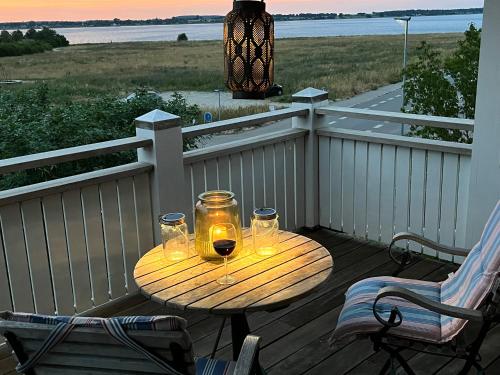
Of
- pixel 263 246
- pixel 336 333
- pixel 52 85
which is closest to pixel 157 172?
pixel 263 246

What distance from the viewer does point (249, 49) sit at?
2402mm

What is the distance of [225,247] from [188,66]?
466 inches

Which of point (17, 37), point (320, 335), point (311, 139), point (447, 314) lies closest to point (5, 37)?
point (17, 37)

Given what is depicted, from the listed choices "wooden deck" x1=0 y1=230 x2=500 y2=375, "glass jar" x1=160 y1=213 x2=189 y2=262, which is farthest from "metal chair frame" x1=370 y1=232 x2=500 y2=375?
"glass jar" x1=160 y1=213 x2=189 y2=262

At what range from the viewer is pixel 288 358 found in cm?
313

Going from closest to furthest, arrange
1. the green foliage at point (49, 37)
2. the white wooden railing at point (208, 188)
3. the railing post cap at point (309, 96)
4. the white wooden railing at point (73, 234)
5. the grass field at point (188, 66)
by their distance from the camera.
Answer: the white wooden railing at point (73, 234), the white wooden railing at point (208, 188), the railing post cap at point (309, 96), the green foliage at point (49, 37), the grass field at point (188, 66)

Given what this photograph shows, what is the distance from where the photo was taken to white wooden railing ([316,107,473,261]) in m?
4.16

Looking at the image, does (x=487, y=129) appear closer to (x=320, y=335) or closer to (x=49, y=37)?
(x=320, y=335)

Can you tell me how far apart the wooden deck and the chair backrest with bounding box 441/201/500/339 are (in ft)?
1.62

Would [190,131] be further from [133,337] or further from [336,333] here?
[133,337]

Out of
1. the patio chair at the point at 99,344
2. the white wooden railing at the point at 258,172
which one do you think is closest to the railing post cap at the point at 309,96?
the white wooden railing at the point at 258,172

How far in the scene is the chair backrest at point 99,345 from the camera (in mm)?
1629

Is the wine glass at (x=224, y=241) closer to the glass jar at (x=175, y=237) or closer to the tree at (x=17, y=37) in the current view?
the glass jar at (x=175, y=237)

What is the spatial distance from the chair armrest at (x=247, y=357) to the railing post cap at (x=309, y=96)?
9.88ft
